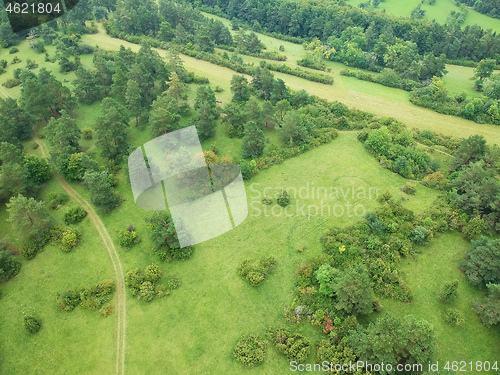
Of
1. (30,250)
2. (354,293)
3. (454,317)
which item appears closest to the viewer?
(354,293)

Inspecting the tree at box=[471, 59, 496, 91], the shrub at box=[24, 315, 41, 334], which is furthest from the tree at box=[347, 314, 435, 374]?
the tree at box=[471, 59, 496, 91]

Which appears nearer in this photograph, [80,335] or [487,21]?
[80,335]

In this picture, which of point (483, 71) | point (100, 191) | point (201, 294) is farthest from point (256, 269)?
point (483, 71)

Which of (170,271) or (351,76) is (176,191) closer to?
(170,271)

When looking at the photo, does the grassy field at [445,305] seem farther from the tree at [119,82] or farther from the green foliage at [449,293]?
the tree at [119,82]

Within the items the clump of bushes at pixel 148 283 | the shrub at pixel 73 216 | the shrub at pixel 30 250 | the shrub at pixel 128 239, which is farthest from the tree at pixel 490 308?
the shrub at pixel 30 250

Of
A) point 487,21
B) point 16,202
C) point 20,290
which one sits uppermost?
point 487,21

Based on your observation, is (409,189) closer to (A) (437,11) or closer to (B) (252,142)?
(B) (252,142)

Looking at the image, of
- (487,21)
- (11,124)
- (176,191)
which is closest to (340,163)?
(176,191)
